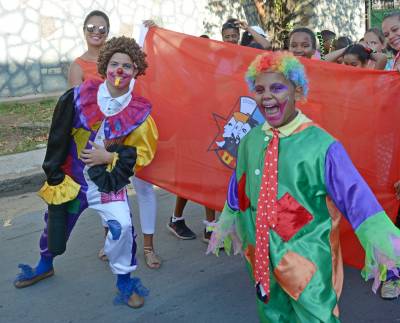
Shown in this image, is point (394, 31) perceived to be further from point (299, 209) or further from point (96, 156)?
point (96, 156)

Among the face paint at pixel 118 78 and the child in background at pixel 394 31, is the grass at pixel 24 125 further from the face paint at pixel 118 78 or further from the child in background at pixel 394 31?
the child in background at pixel 394 31

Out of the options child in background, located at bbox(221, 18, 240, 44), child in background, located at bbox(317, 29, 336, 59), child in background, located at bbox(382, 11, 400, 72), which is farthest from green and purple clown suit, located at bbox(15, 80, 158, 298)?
child in background, located at bbox(317, 29, 336, 59)

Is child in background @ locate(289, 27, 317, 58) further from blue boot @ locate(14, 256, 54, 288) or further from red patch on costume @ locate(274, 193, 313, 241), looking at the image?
blue boot @ locate(14, 256, 54, 288)

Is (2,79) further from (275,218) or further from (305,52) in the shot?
(275,218)

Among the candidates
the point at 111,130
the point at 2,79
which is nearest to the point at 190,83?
the point at 111,130

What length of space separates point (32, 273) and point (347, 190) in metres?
2.49

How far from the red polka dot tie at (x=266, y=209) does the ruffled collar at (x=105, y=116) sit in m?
1.22

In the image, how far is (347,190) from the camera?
2562 millimetres

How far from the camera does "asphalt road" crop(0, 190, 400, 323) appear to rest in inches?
145

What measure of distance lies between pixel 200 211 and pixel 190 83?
1.72m

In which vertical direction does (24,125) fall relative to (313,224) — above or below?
below

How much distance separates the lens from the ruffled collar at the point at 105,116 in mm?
3648

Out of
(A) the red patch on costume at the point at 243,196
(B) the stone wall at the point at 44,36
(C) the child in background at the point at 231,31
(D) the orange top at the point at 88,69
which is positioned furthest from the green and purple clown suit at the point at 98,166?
(B) the stone wall at the point at 44,36

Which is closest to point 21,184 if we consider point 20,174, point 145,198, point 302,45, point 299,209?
point 20,174
